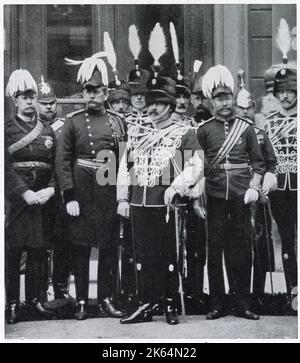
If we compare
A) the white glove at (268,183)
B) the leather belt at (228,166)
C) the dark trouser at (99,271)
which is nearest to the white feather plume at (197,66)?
the leather belt at (228,166)

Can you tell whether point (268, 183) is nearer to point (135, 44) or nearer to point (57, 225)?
point (135, 44)

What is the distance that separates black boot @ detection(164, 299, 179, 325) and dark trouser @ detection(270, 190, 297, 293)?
88 cm

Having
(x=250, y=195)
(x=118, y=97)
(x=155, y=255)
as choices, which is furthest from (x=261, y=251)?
(x=118, y=97)

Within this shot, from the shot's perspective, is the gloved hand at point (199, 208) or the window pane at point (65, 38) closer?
the gloved hand at point (199, 208)

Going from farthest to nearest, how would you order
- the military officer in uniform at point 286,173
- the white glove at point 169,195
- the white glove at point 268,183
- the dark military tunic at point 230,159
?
the military officer in uniform at point 286,173 < the white glove at point 268,183 < the dark military tunic at point 230,159 < the white glove at point 169,195

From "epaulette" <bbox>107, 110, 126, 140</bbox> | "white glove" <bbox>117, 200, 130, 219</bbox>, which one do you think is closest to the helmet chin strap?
"epaulette" <bbox>107, 110, 126, 140</bbox>

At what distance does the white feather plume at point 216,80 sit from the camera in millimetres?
4652

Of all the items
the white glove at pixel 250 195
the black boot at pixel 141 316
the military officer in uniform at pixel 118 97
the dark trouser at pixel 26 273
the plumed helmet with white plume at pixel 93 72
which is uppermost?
the plumed helmet with white plume at pixel 93 72

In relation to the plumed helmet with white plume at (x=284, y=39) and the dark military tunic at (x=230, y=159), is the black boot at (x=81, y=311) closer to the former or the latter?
the dark military tunic at (x=230, y=159)

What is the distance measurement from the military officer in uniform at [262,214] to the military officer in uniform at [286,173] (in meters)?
0.08

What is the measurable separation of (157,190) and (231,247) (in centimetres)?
64

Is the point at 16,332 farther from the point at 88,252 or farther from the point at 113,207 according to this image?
the point at 113,207

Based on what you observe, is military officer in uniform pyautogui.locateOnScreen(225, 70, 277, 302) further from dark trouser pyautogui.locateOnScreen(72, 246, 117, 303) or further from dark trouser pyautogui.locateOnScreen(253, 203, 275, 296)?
dark trouser pyautogui.locateOnScreen(72, 246, 117, 303)

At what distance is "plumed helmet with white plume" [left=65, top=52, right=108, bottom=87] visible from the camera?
4641 millimetres
